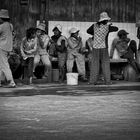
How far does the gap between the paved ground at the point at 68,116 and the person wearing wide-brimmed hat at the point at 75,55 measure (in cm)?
254

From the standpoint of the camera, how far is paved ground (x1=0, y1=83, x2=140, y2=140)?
4.57 m

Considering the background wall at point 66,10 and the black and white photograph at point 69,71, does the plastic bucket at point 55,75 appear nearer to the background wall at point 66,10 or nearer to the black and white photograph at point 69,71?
the black and white photograph at point 69,71

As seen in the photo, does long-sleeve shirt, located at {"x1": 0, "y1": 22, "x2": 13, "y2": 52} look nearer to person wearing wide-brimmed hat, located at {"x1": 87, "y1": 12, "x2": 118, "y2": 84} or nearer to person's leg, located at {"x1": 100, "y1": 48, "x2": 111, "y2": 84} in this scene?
person wearing wide-brimmed hat, located at {"x1": 87, "y1": 12, "x2": 118, "y2": 84}

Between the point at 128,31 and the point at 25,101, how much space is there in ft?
21.9

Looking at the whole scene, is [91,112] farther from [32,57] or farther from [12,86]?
[32,57]

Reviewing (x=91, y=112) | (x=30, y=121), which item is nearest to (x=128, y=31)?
(x=91, y=112)

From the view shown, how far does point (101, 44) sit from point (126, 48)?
7.57 ft

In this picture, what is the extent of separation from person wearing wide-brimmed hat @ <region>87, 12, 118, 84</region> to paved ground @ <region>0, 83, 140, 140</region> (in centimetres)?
181

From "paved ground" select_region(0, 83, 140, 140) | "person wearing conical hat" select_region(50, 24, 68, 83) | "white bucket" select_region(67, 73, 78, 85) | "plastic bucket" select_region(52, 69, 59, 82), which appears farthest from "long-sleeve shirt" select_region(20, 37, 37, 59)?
"paved ground" select_region(0, 83, 140, 140)

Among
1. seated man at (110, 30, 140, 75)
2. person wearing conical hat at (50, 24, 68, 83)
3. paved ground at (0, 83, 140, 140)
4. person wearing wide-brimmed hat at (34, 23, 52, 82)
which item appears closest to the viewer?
paved ground at (0, 83, 140, 140)

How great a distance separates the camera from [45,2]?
1324 centimetres

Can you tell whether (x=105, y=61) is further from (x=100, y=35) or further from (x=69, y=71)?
(x=69, y=71)

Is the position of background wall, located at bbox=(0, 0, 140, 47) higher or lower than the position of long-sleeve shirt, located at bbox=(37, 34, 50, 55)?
higher

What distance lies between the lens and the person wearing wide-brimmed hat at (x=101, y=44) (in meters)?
10.5
